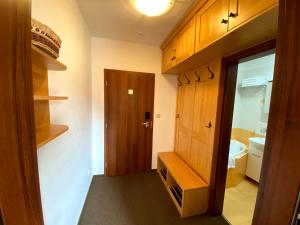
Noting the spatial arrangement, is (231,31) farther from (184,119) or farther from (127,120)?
(127,120)

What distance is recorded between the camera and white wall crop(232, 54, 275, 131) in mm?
2586

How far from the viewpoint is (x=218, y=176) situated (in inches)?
69.7

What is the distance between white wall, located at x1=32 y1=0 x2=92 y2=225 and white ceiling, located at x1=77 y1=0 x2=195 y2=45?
0.72 ft

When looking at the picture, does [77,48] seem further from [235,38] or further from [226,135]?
[226,135]

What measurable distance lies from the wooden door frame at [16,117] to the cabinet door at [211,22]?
1282mm

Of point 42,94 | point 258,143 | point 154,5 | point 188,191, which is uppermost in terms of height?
point 154,5

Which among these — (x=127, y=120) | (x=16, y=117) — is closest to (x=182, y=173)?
(x=127, y=120)

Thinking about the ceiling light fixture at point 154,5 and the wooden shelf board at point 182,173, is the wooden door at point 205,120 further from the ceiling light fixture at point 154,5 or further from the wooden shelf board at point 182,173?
the ceiling light fixture at point 154,5

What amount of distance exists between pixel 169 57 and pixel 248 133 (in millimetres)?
2286

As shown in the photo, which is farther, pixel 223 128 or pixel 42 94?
pixel 223 128

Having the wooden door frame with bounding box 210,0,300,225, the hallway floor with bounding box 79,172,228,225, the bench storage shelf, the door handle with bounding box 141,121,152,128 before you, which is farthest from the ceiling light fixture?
the hallway floor with bounding box 79,172,228,225

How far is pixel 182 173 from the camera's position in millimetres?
2092

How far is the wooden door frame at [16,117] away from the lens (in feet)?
1.35

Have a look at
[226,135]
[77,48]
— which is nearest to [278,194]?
[226,135]
